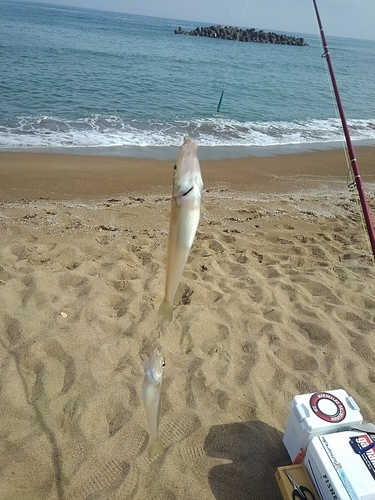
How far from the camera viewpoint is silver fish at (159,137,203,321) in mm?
1417

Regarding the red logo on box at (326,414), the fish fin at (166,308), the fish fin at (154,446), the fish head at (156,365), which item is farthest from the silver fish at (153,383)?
the red logo on box at (326,414)

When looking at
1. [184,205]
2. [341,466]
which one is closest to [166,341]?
[341,466]

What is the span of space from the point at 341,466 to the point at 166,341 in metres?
2.01

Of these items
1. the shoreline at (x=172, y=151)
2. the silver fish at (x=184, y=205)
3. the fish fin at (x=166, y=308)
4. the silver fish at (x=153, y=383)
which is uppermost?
the silver fish at (x=184, y=205)

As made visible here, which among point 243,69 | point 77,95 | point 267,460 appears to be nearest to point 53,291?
point 267,460

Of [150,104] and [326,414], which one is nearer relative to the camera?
[326,414]

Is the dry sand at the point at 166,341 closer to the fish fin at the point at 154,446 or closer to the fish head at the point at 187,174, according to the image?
the fish fin at the point at 154,446

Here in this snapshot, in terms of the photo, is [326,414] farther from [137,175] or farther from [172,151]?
[172,151]

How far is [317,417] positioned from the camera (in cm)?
271

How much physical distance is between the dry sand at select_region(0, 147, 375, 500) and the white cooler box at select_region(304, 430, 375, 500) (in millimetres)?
534

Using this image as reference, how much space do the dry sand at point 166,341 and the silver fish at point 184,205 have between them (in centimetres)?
192

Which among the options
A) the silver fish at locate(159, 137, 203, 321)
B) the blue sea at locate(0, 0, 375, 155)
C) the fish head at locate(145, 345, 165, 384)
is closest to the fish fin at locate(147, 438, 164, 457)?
the fish head at locate(145, 345, 165, 384)

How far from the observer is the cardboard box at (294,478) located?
2504 mm

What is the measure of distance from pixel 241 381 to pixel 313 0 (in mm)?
4556
